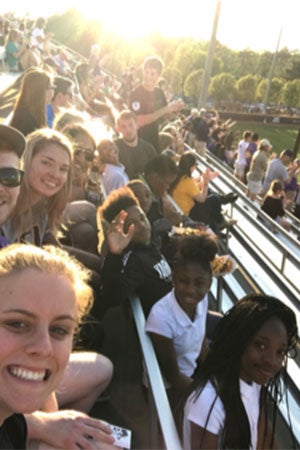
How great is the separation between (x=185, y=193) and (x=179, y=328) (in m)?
2.72

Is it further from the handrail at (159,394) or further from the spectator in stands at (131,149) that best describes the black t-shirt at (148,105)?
the handrail at (159,394)

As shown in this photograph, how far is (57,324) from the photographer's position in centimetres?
125

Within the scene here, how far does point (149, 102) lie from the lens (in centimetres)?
596

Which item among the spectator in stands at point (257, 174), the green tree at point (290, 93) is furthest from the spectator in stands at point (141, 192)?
the green tree at point (290, 93)

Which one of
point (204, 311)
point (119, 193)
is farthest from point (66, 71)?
point (204, 311)

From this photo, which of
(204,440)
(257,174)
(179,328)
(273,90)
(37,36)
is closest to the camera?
(204,440)

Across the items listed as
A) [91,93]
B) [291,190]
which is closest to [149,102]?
[91,93]

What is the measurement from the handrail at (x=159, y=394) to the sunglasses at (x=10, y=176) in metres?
0.97

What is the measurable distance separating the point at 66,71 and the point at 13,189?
10.1 m

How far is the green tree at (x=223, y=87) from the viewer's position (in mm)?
50250

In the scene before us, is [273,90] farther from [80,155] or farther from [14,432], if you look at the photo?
[14,432]

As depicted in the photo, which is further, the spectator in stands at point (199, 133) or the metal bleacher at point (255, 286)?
the spectator in stands at point (199, 133)

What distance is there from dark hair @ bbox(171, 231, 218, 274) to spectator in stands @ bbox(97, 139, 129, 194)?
161 cm

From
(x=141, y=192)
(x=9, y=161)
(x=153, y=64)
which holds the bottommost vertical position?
(x=141, y=192)
